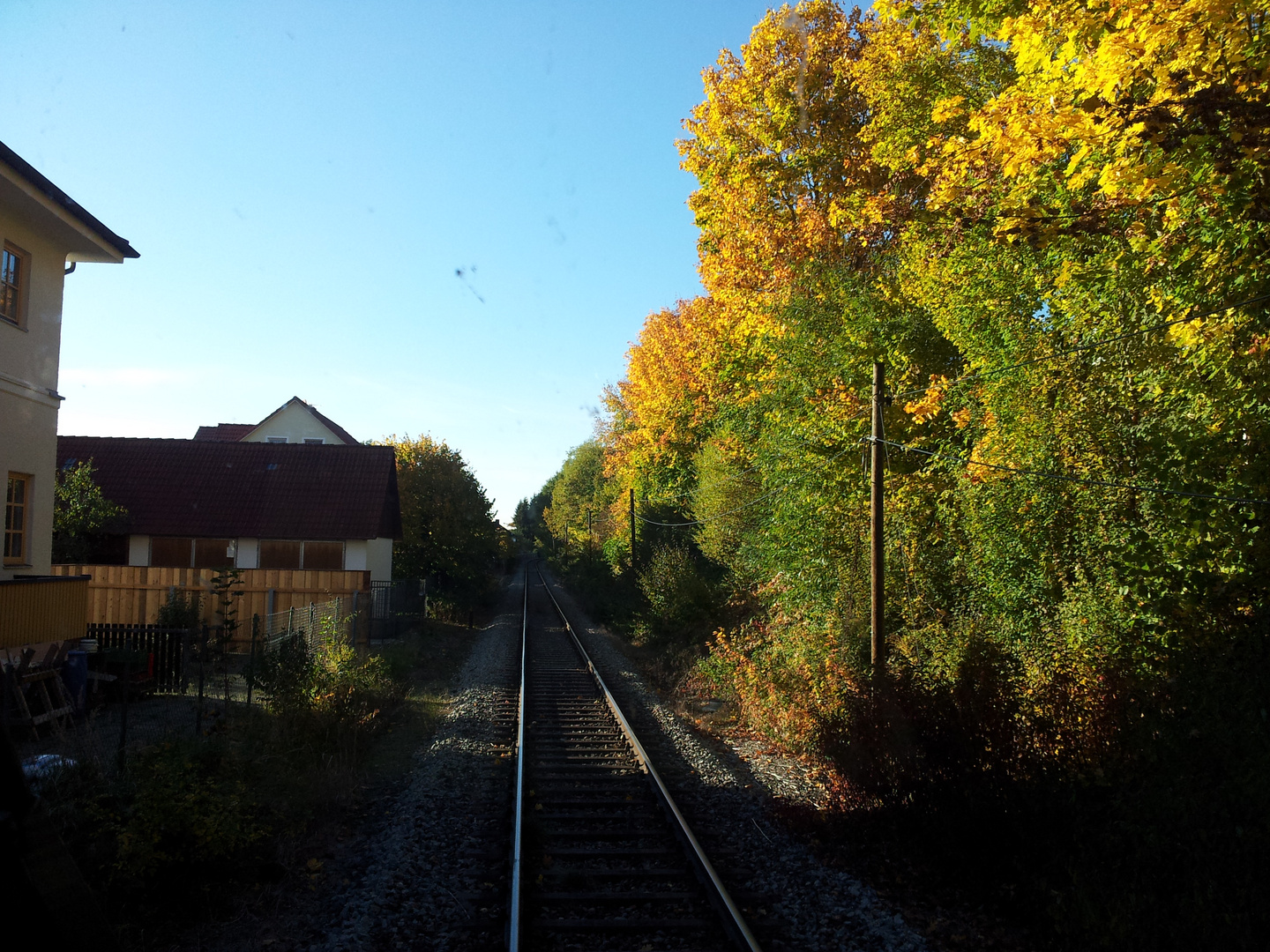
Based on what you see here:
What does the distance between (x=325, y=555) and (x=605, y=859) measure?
2196 cm

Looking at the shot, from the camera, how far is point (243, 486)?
2823 centimetres

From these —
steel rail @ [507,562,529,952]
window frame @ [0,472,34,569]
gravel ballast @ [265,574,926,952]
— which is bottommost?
gravel ballast @ [265,574,926,952]

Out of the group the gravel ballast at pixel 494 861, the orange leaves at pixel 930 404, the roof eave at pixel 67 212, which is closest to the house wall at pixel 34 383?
the roof eave at pixel 67 212

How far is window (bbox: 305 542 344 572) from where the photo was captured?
88.2 feet

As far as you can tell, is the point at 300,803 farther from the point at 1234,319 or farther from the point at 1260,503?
the point at 1234,319

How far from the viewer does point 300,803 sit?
8.32m

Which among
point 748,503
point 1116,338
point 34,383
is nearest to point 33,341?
point 34,383

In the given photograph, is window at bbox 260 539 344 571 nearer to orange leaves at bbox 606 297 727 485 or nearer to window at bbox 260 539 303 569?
window at bbox 260 539 303 569

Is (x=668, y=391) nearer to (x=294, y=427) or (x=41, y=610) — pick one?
(x=294, y=427)

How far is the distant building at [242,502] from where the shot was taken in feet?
87.9

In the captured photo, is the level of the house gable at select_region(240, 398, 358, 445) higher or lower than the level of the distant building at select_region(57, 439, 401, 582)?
higher

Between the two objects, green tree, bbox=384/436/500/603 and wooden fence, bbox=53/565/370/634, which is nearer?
wooden fence, bbox=53/565/370/634

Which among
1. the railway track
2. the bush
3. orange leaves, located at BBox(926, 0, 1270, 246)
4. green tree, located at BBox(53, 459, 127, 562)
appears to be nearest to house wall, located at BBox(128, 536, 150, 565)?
green tree, located at BBox(53, 459, 127, 562)

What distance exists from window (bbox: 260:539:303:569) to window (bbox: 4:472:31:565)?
1358 cm
